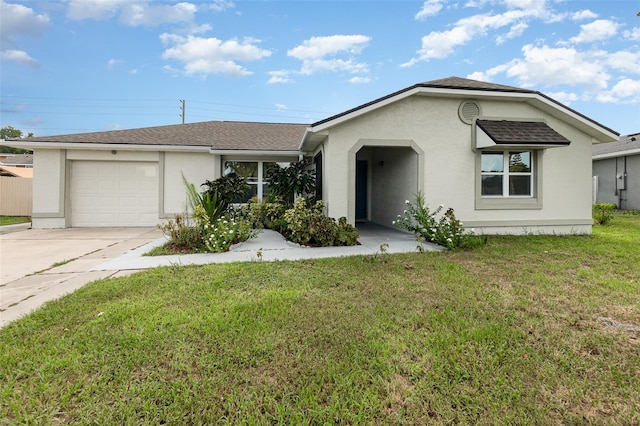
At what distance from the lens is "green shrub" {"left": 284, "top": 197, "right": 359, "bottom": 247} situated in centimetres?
761

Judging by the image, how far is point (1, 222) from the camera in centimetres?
1255

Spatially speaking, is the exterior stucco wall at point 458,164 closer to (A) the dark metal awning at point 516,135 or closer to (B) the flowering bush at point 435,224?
(A) the dark metal awning at point 516,135

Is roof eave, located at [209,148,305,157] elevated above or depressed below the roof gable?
below

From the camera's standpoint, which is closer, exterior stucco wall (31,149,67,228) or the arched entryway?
the arched entryway

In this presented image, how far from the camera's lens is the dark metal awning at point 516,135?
811cm

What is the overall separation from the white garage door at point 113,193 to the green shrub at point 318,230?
6.93 m

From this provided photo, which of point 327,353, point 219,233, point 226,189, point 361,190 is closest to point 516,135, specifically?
point 361,190

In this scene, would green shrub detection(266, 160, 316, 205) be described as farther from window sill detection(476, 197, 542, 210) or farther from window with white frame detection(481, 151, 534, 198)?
window with white frame detection(481, 151, 534, 198)

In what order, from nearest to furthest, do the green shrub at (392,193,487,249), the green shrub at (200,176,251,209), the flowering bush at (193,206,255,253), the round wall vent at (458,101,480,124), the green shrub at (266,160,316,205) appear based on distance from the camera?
1. the flowering bush at (193,206,255,253)
2. the green shrub at (392,193,487,249)
3. the round wall vent at (458,101,480,124)
4. the green shrub at (200,176,251,209)
5. the green shrub at (266,160,316,205)

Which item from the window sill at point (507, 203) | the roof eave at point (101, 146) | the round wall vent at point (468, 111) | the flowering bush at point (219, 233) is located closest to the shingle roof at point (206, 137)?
the roof eave at point (101, 146)

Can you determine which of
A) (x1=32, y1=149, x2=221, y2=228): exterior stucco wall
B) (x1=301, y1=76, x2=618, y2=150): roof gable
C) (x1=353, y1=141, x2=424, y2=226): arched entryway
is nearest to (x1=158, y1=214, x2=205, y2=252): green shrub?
(x1=301, y1=76, x2=618, y2=150): roof gable

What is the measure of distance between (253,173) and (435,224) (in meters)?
7.47

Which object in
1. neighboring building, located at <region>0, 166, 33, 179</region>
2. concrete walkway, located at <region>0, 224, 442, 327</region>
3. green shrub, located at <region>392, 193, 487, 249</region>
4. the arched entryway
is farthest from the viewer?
neighboring building, located at <region>0, 166, 33, 179</region>

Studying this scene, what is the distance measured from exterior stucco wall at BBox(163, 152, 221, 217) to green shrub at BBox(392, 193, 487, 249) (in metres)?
7.58
